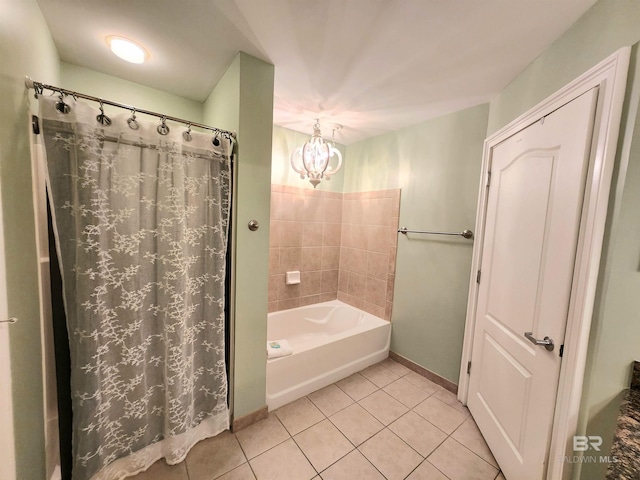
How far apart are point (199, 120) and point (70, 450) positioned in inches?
90.4

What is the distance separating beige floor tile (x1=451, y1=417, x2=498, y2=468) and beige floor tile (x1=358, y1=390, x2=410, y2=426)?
36cm

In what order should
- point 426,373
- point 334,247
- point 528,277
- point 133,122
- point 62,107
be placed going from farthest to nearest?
1. point 334,247
2. point 426,373
3. point 528,277
4. point 133,122
5. point 62,107

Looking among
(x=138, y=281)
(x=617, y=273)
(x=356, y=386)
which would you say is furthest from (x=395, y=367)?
(x=138, y=281)

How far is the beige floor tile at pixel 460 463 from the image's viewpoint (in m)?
1.36

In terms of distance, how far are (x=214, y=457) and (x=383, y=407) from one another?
122cm

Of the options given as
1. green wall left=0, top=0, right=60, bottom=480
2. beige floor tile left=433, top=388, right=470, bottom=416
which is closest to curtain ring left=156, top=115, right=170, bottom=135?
green wall left=0, top=0, right=60, bottom=480

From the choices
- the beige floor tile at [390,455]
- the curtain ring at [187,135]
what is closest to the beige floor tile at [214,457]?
the beige floor tile at [390,455]

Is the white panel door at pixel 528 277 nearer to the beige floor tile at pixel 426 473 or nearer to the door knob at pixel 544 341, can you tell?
the door knob at pixel 544 341

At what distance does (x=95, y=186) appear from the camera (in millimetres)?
1103

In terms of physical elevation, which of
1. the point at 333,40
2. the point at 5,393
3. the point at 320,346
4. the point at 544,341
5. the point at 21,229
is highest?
the point at 333,40

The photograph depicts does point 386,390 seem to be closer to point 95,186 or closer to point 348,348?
point 348,348

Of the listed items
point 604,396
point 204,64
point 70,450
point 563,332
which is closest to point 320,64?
point 204,64
